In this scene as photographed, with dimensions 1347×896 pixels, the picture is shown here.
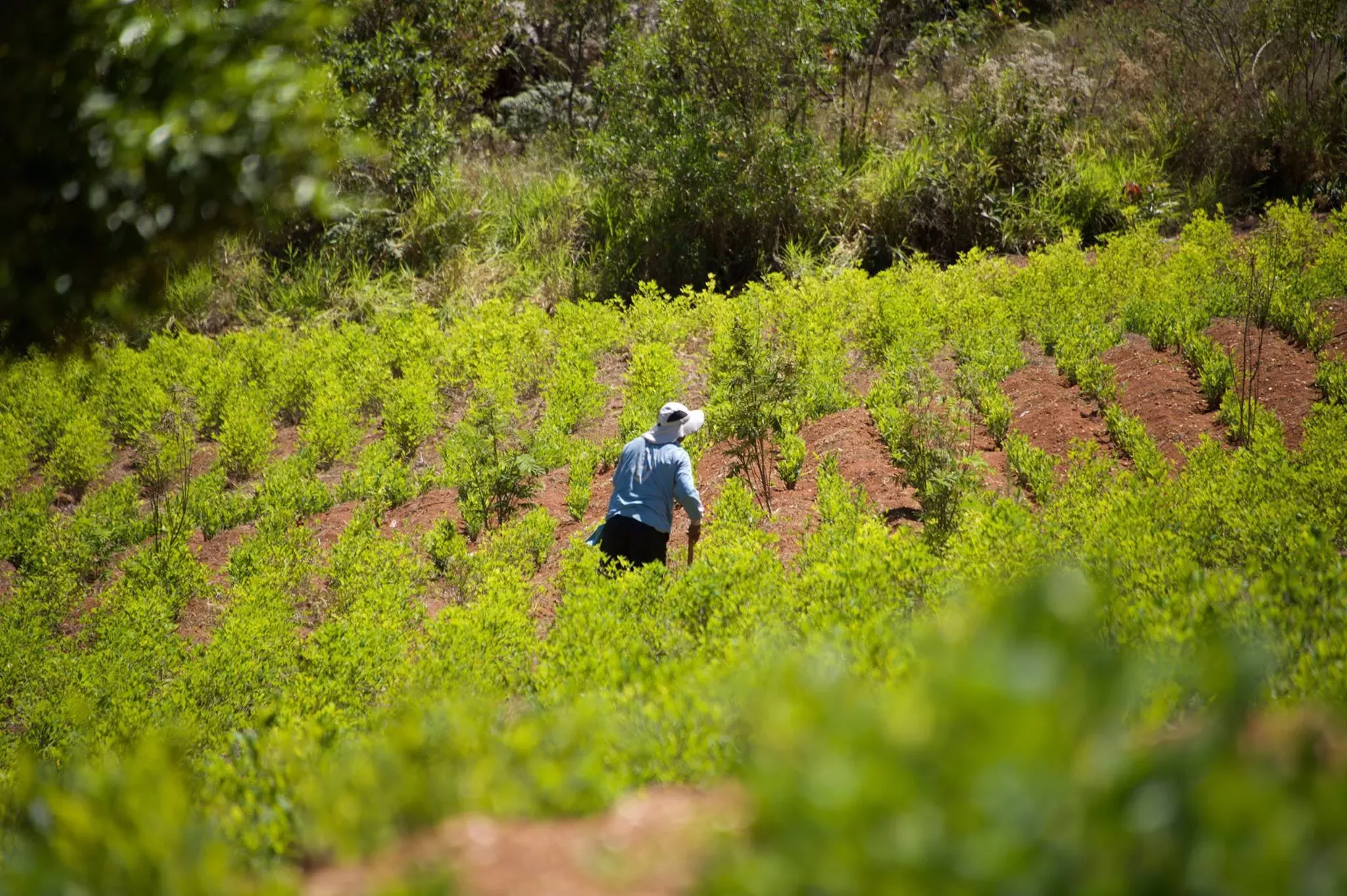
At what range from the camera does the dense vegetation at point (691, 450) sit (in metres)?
1.40

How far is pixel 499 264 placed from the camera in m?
16.4

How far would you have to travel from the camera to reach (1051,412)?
8.53m

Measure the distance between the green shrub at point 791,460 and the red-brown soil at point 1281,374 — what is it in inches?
140

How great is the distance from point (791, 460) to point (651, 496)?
1.89 meters

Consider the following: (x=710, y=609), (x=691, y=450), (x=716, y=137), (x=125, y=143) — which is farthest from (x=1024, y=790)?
(x=716, y=137)

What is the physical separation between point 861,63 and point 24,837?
2057cm

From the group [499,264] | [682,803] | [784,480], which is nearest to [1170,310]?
[784,480]

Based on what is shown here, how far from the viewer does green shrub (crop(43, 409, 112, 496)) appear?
10.2 meters

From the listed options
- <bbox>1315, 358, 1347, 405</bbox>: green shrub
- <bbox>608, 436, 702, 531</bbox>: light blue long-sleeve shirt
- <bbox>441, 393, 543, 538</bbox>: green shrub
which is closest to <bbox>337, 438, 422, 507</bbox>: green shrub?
<bbox>441, 393, 543, 538</bbox>: green shrub

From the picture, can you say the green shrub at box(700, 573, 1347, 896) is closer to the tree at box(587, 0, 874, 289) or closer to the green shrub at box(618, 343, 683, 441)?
the green shrub at box(618, 343, 683, 441)

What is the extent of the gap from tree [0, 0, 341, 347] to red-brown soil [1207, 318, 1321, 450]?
652cm

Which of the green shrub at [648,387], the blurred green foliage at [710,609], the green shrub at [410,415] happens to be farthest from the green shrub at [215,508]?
the green shrub at [648,387]

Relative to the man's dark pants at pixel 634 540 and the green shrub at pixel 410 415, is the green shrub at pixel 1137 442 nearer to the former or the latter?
the man's dark pants at pixel 634 540

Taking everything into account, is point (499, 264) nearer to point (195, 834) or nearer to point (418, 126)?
point (418, 126)
